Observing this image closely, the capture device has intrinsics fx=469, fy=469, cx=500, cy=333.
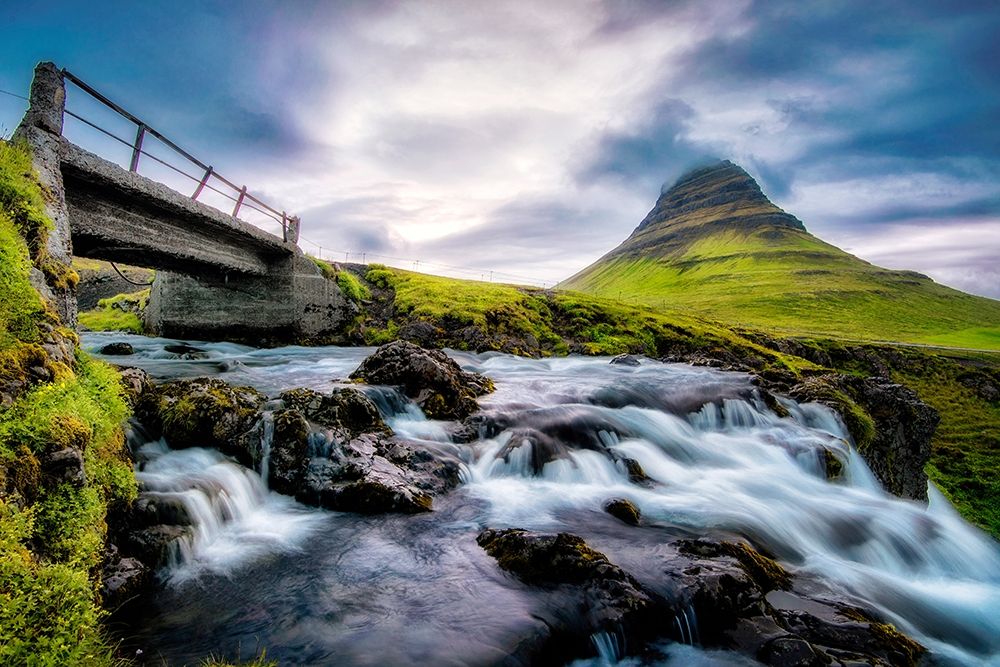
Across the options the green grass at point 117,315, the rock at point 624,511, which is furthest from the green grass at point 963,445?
the green grass at point 117,315

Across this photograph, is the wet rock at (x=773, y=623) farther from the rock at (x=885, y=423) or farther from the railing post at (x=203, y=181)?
the railing post at (x=203, y=181)

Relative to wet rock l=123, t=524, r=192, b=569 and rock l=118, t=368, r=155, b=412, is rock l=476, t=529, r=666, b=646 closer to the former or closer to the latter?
wet rock l=123, t=524, r=192, b=569

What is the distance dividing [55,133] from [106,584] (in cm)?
1070

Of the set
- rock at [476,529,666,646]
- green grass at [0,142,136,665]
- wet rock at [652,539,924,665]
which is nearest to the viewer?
green grass at [0,142,136,665]

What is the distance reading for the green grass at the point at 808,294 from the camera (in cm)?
9381

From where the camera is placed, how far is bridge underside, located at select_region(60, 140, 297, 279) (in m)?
12.6

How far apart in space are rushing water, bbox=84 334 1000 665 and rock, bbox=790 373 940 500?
2.86 m

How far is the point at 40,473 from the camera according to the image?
13.6 feet

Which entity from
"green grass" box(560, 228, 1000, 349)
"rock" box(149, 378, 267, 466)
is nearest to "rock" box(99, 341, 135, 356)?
"rock" box(149, 378, 267, 466)

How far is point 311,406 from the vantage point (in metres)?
9.55

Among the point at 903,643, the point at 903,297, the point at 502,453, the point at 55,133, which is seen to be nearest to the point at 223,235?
the point at 55,133

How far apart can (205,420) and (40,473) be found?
15.5ft

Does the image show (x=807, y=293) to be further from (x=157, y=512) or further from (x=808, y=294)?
(x=157, y=512)

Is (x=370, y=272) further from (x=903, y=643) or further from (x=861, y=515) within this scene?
(x=903, y=643)
